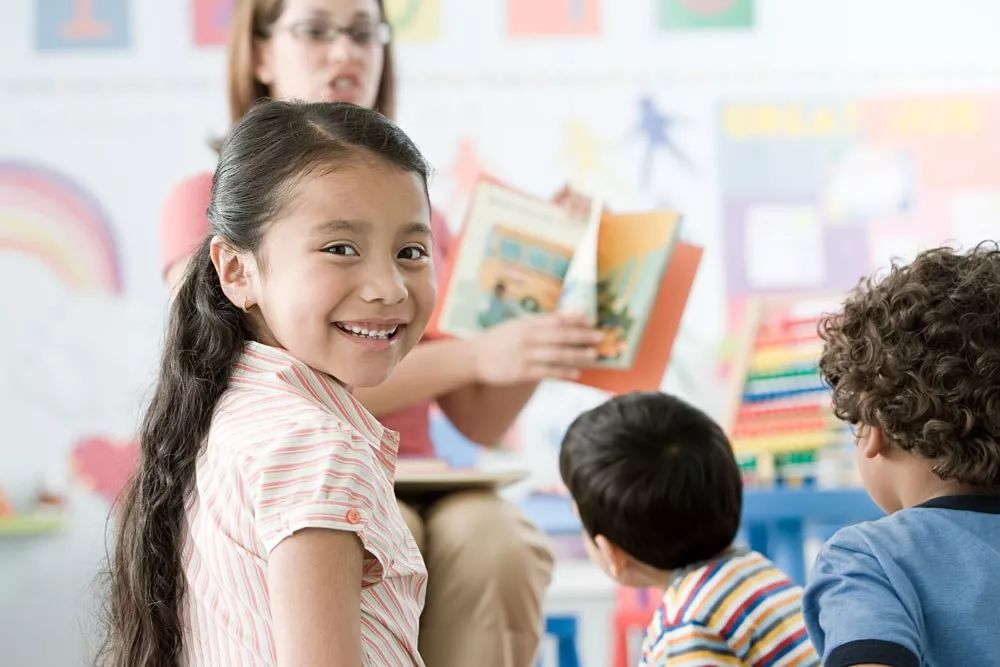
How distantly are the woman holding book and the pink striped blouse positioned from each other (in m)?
0.33

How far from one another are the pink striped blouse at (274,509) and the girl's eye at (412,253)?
0.39 ft

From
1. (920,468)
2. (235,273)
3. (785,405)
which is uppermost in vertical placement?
(235,273)

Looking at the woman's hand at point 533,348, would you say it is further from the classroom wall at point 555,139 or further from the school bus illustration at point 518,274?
the classroom wall at point 555,139

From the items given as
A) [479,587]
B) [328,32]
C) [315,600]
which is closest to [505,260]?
[328,32]

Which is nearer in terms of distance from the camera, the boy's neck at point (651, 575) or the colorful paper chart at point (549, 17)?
the boy's neck at point (651, 575)

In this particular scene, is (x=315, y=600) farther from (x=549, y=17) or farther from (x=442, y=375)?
(x=549, y=17)

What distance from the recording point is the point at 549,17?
9.25ft

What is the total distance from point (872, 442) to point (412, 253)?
424mm

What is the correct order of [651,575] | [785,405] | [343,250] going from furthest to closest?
[785,405]
[651,575]
[343,250]

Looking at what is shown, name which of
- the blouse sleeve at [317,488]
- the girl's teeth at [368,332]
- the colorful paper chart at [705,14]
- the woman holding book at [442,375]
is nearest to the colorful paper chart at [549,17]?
the colorful paper chart at [705,14]

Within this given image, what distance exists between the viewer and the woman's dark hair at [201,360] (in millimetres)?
944

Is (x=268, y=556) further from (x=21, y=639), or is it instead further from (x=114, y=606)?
(x=21, y=639)

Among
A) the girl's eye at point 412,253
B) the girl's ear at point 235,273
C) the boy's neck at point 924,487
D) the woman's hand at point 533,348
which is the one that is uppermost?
the girl's eye at point 412,253

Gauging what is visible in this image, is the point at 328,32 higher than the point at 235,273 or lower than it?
higher
